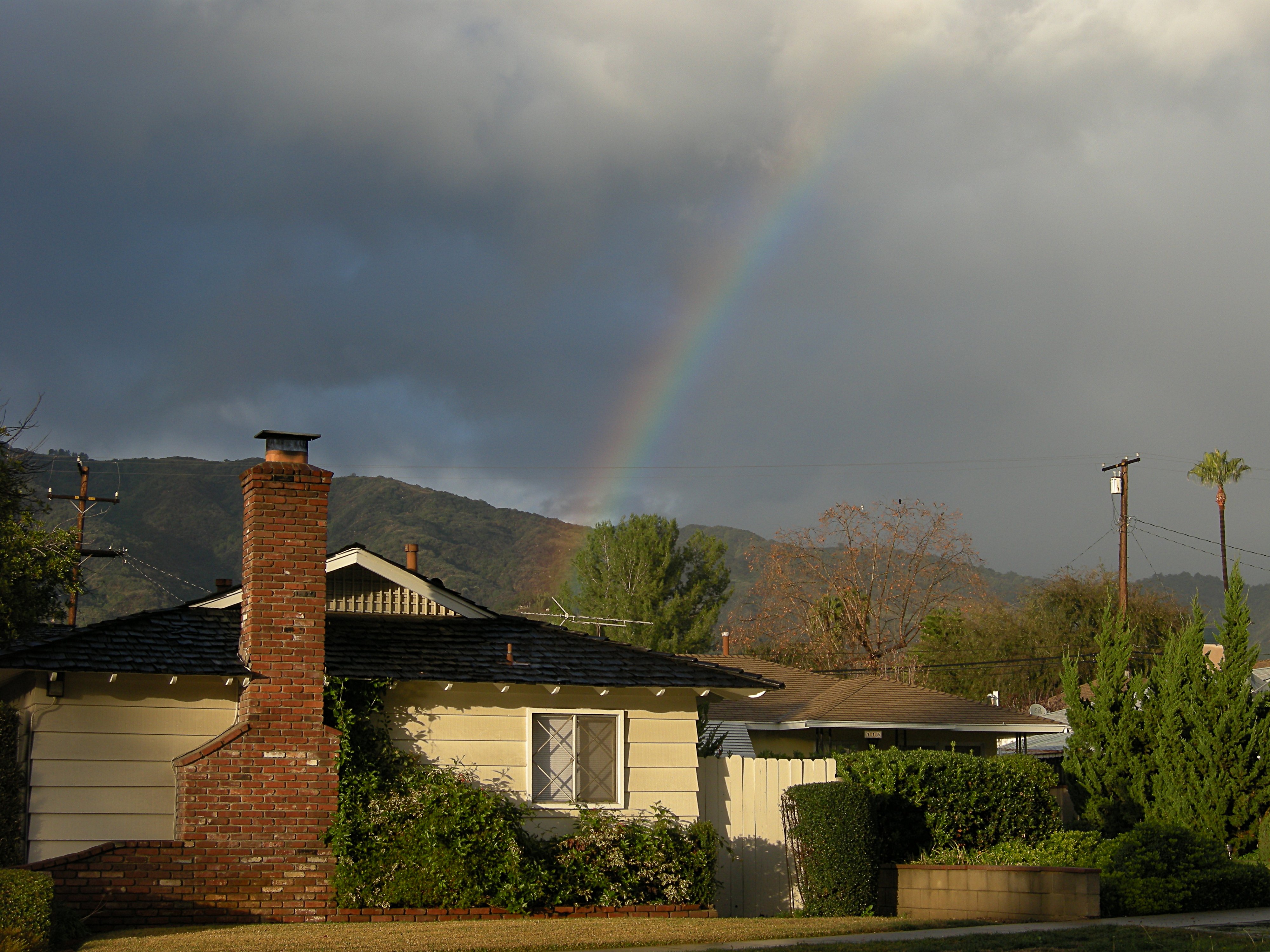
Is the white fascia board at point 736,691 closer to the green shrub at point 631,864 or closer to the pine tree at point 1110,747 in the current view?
the green shrub at point 631,864

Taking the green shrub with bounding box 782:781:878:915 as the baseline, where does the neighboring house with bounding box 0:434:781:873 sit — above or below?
above

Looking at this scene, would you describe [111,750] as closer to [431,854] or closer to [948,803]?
[431,854]

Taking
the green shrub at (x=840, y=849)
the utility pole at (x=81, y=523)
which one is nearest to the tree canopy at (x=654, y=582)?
the utility pole at (x=81, y=523)

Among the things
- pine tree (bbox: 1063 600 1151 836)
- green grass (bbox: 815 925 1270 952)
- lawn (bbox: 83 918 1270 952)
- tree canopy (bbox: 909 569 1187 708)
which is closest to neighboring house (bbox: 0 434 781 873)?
lawn (bbox: 83 918 1270 952)

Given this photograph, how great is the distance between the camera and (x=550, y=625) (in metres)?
17.4

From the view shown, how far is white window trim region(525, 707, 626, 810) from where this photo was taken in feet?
50.2

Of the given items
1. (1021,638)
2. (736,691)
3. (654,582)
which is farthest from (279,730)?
(1021,638)

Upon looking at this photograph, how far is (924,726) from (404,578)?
46.5 feet

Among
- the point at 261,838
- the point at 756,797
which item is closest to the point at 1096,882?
the point at 756,797

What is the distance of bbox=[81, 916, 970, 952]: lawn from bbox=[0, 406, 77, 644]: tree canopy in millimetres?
9726

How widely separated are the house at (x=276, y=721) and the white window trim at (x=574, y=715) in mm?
23

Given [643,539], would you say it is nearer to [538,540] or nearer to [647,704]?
[647,704]

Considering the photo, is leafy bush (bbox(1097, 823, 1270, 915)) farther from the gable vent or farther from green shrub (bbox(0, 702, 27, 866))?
green shrub (bbox(0, 702, 27, 866))

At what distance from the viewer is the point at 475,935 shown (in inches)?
454
